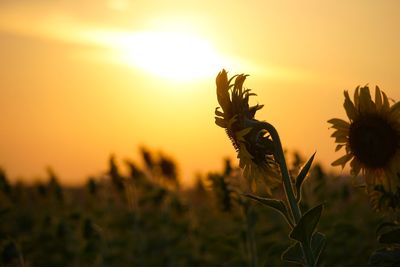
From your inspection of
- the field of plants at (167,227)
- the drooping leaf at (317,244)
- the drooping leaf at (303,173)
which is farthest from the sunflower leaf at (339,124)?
the field of plants at (167,227)

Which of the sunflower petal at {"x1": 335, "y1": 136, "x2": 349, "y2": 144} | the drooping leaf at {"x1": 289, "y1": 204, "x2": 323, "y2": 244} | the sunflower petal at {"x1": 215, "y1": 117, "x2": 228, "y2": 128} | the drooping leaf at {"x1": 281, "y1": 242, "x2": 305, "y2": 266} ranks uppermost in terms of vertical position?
the sunflower petal at {"x1": 215, "y1": 117, "x2": 228, "y2": 128}

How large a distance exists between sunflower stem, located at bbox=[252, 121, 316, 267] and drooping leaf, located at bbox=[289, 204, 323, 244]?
0.22 ft

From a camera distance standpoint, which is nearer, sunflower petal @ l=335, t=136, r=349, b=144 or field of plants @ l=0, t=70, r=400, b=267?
field of plants @ l=0, t=70, r=400, b=267

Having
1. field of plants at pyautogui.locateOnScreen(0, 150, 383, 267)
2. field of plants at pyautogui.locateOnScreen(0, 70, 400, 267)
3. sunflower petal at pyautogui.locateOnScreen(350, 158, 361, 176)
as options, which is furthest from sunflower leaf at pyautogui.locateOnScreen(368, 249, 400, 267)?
field of plants at pyautogui.locateOnScreen(0, 150, 383, 267)

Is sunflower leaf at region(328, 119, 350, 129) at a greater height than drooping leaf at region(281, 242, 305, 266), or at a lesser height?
greater

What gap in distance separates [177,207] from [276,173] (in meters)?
7.64

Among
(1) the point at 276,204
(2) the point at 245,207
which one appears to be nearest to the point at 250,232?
(2) the point at 245,207

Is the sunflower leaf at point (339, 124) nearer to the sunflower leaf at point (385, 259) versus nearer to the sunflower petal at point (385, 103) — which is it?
the sunflower petal at point (385, 103)

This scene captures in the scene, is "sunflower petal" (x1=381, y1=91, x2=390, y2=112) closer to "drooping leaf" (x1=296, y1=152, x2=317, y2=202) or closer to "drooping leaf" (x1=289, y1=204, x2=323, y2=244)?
"drooping leaf" (x1=296, y1=152, x2=317, y2=202)

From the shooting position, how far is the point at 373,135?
4180 mm

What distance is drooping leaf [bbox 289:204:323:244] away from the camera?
3.36 metres

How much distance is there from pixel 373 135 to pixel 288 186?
85 centimetres

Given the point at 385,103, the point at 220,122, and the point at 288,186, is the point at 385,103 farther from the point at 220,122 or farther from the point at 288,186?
the point at 220,122

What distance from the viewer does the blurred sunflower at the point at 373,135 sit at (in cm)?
414
